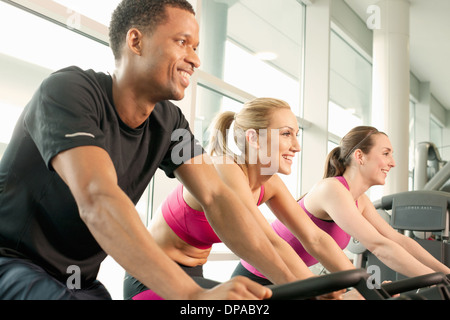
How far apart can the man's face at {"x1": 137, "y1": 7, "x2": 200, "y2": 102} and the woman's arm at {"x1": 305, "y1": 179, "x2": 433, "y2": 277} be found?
4.15 feet

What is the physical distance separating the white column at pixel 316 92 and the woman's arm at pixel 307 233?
2.98 meters

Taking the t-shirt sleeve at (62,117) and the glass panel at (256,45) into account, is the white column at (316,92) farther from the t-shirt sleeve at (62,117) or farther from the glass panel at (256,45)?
the t-shirt sleeve at (62,117)

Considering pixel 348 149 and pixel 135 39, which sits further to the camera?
pixel 348 149

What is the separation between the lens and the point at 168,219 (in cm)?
160

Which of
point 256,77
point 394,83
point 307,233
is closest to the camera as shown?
point 307,233

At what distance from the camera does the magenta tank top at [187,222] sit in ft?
5.05

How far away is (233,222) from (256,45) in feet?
10.8

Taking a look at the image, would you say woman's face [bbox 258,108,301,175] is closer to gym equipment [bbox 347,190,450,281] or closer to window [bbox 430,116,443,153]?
gym equipment [bbox 347,190,450,281]

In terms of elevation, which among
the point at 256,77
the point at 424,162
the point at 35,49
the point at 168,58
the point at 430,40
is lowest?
the point at 168,58

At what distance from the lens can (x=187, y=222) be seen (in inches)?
61.0

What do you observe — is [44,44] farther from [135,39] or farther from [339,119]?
[339,119]

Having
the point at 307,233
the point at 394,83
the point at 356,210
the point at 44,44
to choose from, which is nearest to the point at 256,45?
the point at 394,83
